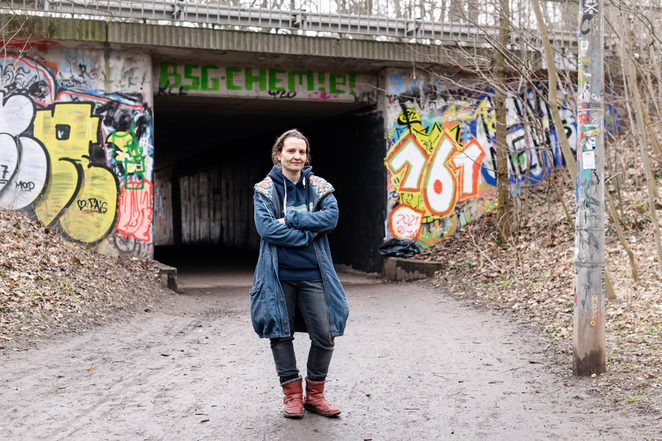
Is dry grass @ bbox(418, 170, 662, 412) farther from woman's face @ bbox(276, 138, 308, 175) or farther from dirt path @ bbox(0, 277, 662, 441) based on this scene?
woman's face @ bbox(276, 138, 308, 175)

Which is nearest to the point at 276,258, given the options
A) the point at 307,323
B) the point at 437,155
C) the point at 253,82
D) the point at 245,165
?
the point at 307,323

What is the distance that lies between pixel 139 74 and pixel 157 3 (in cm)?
135

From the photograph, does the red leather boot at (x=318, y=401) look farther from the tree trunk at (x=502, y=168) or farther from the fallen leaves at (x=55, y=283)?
the tree trunk at (x=502, y=168)

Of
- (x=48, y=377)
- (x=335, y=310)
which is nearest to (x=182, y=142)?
(x=48, y=377)

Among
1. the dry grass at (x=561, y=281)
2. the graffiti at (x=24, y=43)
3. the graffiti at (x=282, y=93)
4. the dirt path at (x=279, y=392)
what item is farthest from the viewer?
the graffiti at (x=282, y=93)

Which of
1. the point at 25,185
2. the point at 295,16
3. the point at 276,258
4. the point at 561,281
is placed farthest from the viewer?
the point at 295,16

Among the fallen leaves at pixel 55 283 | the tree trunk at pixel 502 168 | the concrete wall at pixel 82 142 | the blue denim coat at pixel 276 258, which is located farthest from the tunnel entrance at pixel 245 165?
the blue denim coat at pixel 276 258

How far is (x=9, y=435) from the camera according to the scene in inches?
168

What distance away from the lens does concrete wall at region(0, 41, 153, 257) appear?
1209 cm

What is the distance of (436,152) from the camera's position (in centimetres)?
1452

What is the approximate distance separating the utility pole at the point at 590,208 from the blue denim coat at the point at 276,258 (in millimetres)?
2156

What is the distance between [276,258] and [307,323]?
499 millimetres

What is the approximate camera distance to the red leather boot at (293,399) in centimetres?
463

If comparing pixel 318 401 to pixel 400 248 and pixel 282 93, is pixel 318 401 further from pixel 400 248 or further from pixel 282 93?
pixel 282 93
